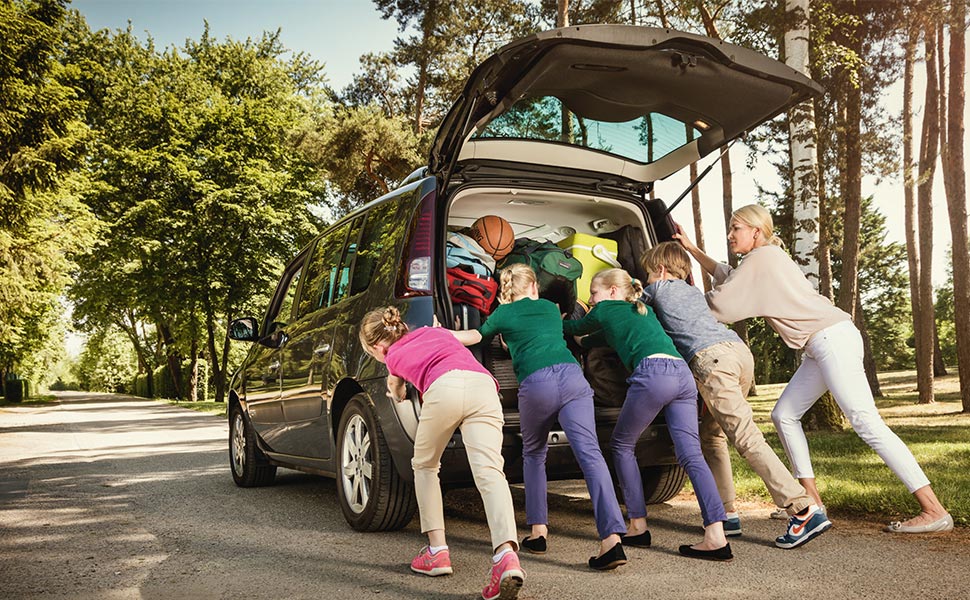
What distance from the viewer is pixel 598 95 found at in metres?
4.93

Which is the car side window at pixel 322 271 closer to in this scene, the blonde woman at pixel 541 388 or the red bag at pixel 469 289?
the red bag at pixel 469 289

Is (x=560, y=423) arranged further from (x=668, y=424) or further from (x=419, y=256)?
(x=419, y=256)

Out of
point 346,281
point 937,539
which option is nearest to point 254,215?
point 346,281

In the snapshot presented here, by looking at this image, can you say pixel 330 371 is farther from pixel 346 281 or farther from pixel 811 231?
pixel 811 231

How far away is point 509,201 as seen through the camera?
561 cm

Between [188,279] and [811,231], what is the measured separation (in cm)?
2161

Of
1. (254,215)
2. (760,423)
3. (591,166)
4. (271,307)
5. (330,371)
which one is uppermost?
(254,215)

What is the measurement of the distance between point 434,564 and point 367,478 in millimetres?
1080

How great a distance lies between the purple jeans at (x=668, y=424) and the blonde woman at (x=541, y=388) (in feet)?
0.67

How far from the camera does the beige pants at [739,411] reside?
179 inches

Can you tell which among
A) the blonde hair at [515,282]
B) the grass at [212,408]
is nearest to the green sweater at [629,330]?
the blonde hair at [515,282]

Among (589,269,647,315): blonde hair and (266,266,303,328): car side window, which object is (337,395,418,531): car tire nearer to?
(589,269,647,315): blonde hair

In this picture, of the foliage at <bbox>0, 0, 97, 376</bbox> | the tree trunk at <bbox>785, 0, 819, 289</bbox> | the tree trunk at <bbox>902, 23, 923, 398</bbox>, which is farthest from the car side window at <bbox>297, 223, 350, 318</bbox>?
the foliage at <bbox>0, 0, 97, 376</bbox>

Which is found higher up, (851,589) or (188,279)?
(188,279)
